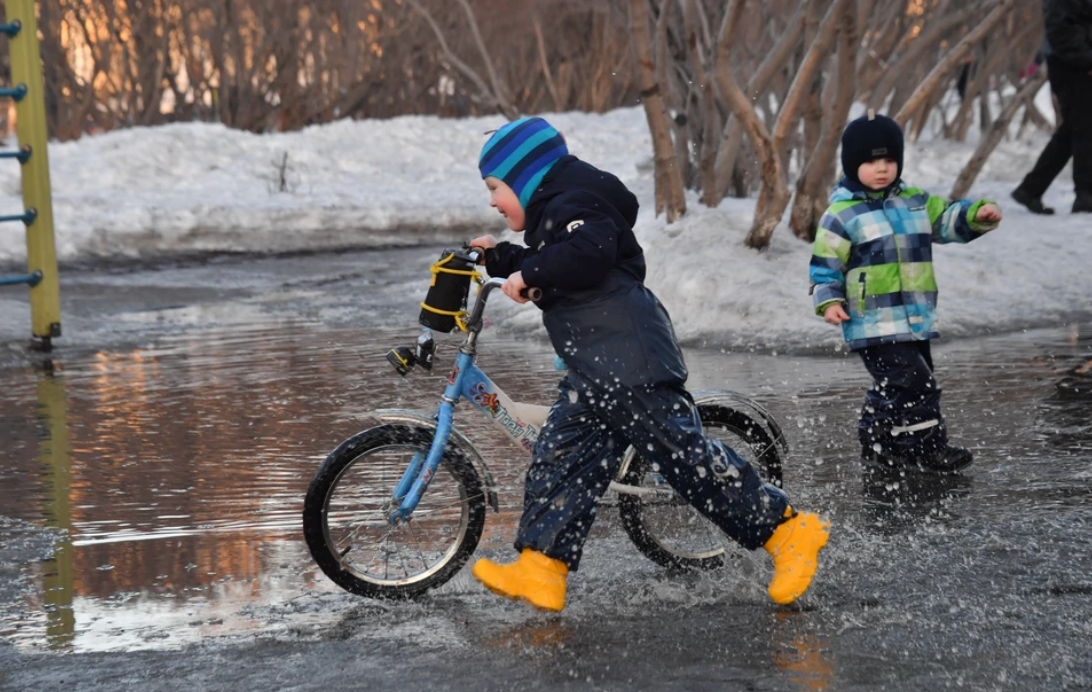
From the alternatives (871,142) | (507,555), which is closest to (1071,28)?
(871,142)

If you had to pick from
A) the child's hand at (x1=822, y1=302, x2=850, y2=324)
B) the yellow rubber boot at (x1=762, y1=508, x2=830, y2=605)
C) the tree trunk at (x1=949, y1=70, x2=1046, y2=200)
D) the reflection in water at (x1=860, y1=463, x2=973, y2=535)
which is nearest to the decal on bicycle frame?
the yellow rubber boot at (x1=762, y1=508, x2=830, y2=605)

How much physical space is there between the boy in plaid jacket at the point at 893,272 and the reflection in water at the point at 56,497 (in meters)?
2.90

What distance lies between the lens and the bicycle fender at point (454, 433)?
4.66 meters

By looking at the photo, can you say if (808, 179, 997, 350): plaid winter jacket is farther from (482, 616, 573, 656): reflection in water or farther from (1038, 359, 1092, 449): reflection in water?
(482, 616, 573, 656): reflection in water

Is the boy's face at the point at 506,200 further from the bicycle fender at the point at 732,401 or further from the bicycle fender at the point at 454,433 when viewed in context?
the bicycle fender at the point at 732,401

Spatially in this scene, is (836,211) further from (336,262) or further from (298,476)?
(336,262)

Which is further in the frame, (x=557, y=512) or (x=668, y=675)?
(x=557, y=512)

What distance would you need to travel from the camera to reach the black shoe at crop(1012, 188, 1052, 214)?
45.1ft

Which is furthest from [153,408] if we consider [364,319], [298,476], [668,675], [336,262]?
[336,262]

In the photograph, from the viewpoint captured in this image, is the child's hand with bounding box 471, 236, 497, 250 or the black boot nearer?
the child's hand with bounding box 471, 236, 497, 250

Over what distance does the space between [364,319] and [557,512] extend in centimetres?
715

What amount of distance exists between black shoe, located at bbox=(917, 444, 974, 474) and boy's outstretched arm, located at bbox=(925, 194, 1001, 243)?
32.0 inches

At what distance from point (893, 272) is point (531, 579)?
235 centimetres

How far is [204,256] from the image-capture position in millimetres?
17859
